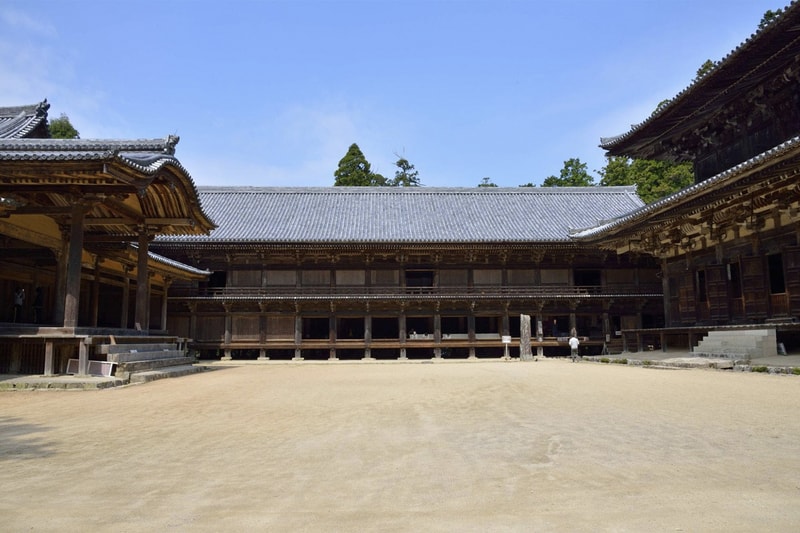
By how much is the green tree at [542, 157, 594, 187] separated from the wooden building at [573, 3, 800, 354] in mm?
30057

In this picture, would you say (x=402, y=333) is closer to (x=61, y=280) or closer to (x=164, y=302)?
(x=164, y=302)

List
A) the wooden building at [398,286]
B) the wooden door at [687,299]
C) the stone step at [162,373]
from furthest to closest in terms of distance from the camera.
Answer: the wooden building at [398,286]
the wooden door at [687,299]
the stone step at [162,373]

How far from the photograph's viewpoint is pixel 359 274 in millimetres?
26531

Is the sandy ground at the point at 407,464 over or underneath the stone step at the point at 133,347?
underneath

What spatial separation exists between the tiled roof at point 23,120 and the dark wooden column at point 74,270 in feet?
18.0

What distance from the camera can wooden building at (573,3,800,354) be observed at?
14.2 m

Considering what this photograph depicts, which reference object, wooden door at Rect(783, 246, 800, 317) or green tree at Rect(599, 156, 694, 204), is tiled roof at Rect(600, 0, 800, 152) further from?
green tree at Rect(599, 156, 694, 204)

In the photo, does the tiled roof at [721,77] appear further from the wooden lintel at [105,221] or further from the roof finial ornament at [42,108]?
the roof finial ornament at [42,108]

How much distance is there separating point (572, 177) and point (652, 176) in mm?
10565

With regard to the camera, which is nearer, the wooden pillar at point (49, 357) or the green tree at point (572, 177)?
the wooden pillar at point (49, 357)

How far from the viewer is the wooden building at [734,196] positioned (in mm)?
14188

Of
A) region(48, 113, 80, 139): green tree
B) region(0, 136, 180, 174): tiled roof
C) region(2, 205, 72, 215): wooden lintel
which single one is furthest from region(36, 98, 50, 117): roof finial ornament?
region(48, 113, 80, 139): green tree

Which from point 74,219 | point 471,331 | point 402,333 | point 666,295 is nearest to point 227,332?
point 402,333

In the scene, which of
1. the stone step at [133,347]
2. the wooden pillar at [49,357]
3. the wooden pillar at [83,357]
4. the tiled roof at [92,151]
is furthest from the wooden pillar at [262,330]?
the wooden pillar at [49,357]
